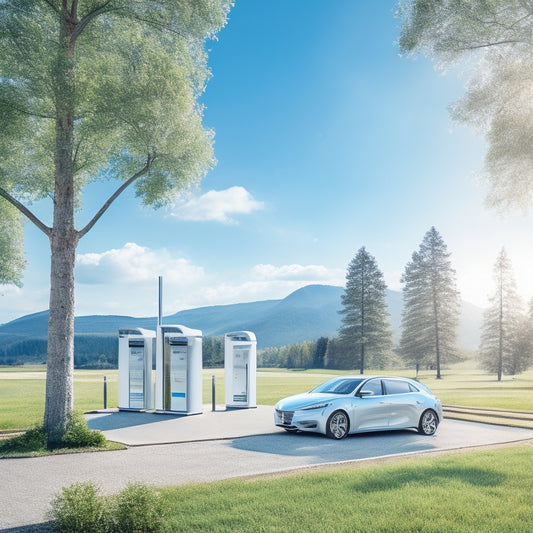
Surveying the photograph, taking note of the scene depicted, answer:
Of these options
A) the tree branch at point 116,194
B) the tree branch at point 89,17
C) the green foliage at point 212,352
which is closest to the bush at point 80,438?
the tree branch at point 116,194

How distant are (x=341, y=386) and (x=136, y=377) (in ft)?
25.9

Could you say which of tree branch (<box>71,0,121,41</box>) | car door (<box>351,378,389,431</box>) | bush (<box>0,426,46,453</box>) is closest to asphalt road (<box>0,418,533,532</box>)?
car door (<box>351,378,389,431</box>)

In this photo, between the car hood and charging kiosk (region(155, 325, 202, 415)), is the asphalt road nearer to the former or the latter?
the car hood

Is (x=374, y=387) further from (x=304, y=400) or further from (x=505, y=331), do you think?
(x=505, y=331)

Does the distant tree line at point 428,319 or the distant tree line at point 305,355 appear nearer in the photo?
the distant tree line at point 428,319

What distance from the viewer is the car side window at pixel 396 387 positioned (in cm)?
1499

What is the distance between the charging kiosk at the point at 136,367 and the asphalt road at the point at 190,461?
21.0 ft

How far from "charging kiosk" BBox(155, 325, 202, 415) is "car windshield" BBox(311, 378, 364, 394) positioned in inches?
187

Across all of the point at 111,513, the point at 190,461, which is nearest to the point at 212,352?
the point at 190,461

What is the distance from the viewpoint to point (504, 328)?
191ft

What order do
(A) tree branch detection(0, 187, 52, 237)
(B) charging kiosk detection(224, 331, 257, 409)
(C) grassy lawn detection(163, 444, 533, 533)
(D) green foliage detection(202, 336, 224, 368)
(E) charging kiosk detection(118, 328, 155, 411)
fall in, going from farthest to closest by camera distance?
(D) green foliage detection(202, 336, 224, 368), (B) charging kiosk detection(224, 331, 257, 409), (E) charging kiosk detection(118, 328, 155, 411), (A) tree branch detection(0, 187, 52, 237), (C) grassy lawn detection(163, 444, 533, 533)

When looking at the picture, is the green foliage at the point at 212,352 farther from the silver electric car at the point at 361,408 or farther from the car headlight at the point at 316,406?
the car headlight at the point at 316,406

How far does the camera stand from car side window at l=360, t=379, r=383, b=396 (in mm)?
14703

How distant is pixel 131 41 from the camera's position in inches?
576
